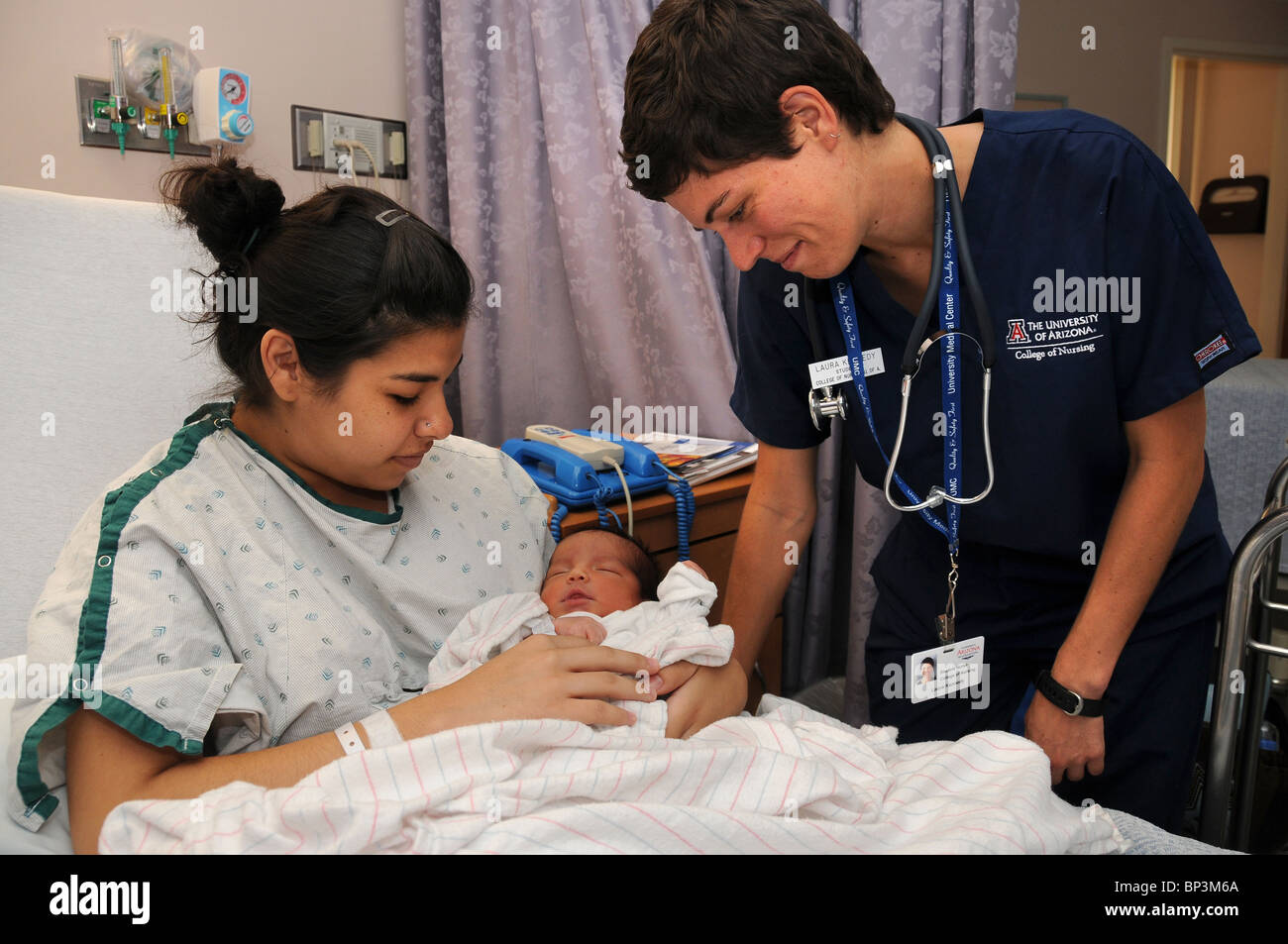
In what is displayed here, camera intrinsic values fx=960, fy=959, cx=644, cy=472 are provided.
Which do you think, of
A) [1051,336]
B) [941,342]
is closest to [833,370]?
[941,342]

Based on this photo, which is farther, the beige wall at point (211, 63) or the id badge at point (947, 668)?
the beige wall at point (211, 63)

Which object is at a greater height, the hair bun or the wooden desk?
the hair bun

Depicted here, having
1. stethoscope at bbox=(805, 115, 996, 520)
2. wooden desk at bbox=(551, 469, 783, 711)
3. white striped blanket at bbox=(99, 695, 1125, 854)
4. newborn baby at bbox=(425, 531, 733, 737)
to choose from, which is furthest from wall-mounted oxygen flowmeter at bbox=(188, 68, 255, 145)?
white striped blanket at bbox=(99, 695, 1125, 854)

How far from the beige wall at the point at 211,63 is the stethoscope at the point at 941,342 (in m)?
1.37

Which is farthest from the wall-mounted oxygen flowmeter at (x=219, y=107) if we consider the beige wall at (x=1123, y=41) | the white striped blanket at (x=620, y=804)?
the beige wall at (x=1123, y=41)

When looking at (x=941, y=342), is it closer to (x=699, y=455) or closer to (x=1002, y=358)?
(x=1002, y=358)

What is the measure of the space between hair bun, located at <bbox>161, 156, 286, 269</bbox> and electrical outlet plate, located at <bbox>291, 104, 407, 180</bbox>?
3.25ft

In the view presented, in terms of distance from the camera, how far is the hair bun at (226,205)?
3.84 ft

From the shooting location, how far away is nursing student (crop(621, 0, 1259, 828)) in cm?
110

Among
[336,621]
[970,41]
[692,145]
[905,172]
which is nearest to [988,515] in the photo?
[905,172]

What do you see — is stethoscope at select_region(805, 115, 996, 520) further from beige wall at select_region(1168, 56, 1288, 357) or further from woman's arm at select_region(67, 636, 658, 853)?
beige wall at select_region(1168, 56, 1288, 357)

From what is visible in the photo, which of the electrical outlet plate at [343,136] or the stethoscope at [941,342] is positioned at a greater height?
the electrical outlet plate at [343,136]

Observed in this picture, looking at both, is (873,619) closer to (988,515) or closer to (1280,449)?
(988,515)

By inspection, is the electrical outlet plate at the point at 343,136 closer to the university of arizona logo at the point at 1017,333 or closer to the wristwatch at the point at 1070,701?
the university of arizona logo at the point at 1017,333
